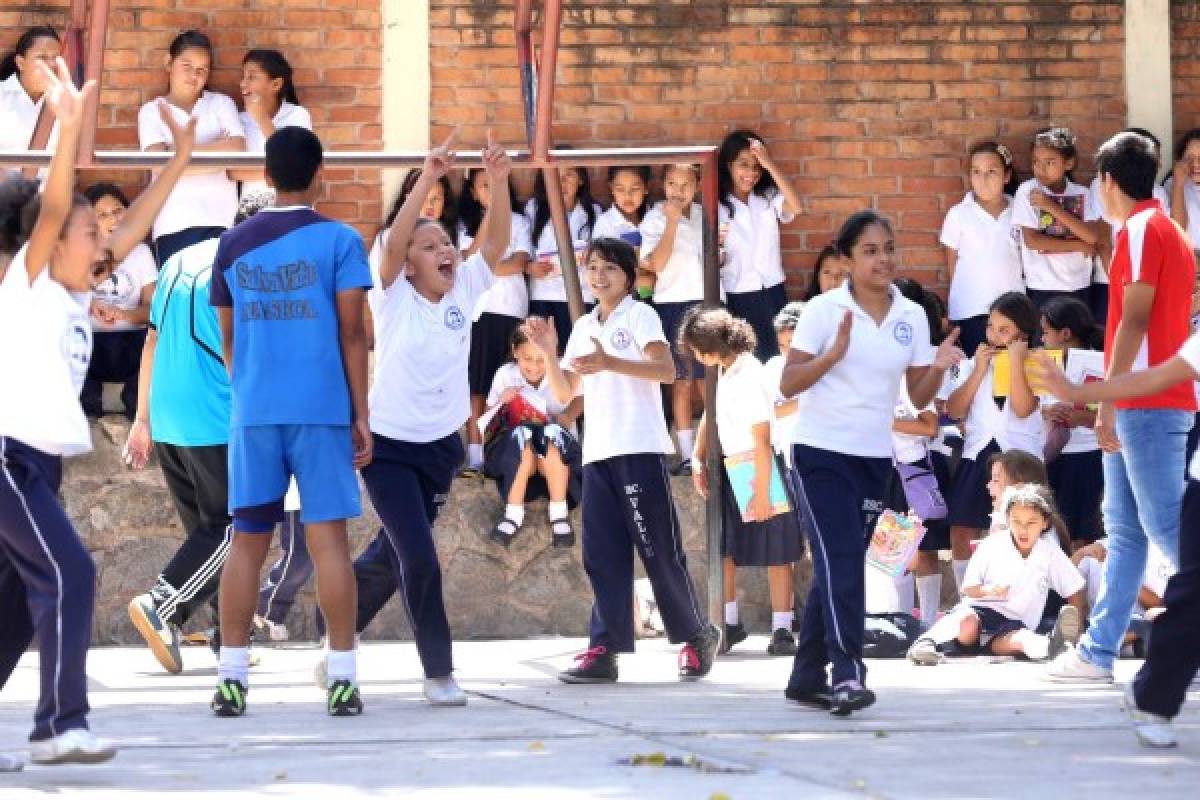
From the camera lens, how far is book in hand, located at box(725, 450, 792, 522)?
1091 centimetres

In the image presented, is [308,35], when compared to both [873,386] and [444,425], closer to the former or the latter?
[444,425]

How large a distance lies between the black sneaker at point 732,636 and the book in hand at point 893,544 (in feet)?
2.34

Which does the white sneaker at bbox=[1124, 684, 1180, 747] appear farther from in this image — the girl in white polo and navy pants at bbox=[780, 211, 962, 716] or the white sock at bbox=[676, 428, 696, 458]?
the white sock at bbox=[676, 428, 696, 458]

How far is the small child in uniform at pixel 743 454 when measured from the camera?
10477 millimetres

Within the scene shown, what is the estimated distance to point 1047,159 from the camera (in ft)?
42.6

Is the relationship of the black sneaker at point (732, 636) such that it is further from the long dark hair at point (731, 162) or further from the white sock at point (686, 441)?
the long dark hair at point (731, 162)

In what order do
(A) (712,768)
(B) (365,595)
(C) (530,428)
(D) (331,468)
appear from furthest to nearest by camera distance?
(C) (530,428)
(B) (365,595)
(D) (331,468)
(A) (712,768)

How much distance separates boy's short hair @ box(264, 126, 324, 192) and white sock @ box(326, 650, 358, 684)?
160cm

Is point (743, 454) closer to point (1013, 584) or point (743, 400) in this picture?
point (743, 400)

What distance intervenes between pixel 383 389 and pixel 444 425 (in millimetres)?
260

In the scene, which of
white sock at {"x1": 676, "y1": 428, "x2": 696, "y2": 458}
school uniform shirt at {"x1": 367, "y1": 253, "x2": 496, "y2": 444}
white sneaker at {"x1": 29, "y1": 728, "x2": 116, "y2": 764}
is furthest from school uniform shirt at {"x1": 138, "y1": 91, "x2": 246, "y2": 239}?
white sneaker at {"x1": 29, "y1": 728, "x2": 116, "y2": 764}

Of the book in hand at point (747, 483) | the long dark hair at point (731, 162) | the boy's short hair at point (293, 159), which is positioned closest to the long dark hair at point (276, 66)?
the long dark hair at point (731, 162)

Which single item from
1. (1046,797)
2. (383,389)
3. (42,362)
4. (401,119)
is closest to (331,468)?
(383,389)

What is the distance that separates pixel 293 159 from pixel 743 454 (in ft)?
12.2
